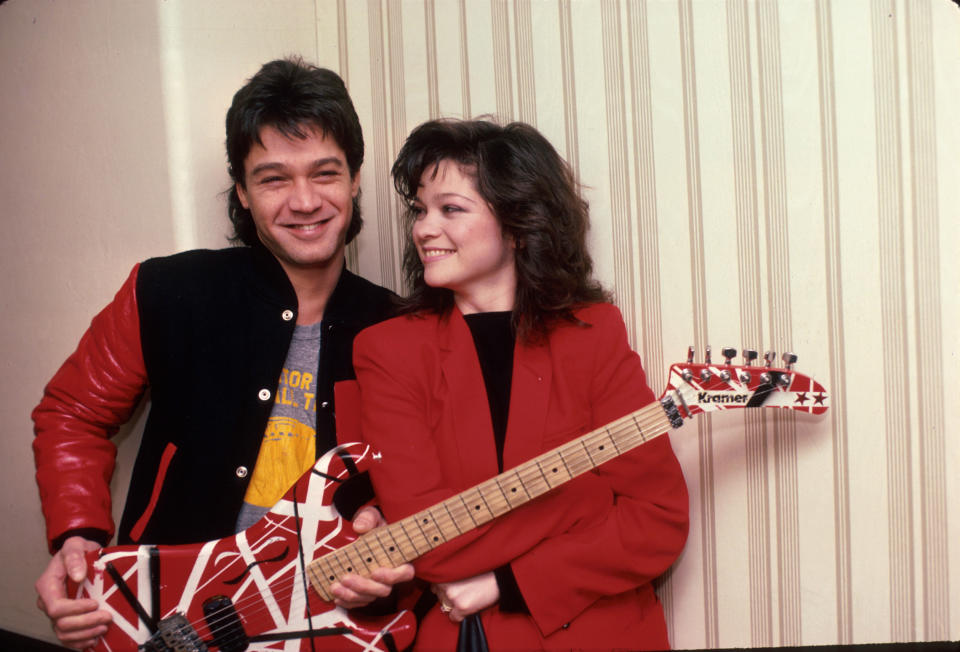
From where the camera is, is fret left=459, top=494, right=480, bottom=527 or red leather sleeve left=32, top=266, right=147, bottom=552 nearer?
fret left=459, top=494, right=480, bottom=527

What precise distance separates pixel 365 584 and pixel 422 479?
17cm

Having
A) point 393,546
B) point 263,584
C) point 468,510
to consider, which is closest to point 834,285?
point 468,510

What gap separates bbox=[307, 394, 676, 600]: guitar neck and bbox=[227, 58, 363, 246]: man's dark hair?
2.24 ft

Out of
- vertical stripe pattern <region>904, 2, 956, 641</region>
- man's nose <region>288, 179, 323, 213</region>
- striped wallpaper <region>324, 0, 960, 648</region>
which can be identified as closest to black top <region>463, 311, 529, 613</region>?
A: striped wallpaper <region>324, 0, 960, 648</region>

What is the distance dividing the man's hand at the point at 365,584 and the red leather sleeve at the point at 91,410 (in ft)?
1.51

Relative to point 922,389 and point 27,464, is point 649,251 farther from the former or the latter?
point 27,464

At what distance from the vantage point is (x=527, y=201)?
1032 millimetres

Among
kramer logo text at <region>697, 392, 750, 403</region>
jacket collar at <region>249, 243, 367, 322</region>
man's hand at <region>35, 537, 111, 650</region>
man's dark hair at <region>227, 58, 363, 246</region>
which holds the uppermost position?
man's dark hair at <region>227, 58, 363, 246</region>

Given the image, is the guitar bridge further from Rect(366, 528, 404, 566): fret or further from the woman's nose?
the woman's nose

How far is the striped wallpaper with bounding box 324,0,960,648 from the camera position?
0.94 meters

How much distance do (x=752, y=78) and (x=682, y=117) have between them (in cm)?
12

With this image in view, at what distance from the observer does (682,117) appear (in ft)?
3.51

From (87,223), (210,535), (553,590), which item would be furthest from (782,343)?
(87,223)

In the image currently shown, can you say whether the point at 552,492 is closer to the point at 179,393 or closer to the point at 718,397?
the point at 718,397
